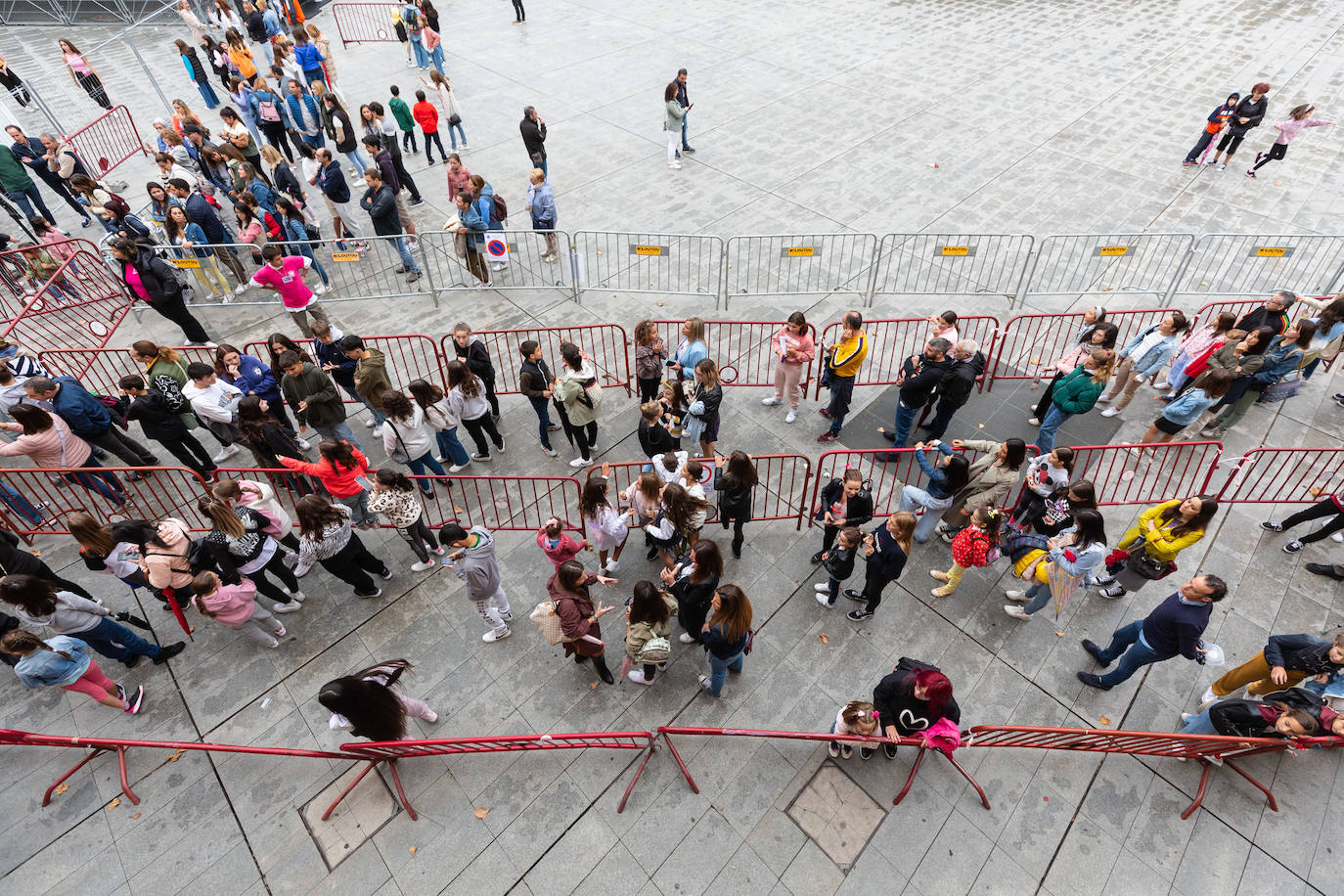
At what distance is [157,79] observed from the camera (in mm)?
19984

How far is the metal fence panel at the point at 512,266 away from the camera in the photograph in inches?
472

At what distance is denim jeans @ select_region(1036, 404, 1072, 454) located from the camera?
838cm

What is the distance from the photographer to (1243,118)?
13891 millimetres

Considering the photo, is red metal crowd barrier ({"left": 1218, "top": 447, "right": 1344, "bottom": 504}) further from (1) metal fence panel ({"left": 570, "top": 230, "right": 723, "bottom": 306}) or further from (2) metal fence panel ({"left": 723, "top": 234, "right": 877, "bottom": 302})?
(1) metal fence panel ({"left": 570, "top": 230, "right": 723, "bottom": 306})

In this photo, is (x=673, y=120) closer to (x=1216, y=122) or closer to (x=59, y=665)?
(x=1216, y=122)

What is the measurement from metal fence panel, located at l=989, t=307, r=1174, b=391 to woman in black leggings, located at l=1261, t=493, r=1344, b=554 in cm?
327

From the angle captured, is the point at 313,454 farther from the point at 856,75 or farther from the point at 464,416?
the point at 856,75

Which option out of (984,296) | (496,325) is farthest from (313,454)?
(984,296)

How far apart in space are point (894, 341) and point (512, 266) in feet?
23.6

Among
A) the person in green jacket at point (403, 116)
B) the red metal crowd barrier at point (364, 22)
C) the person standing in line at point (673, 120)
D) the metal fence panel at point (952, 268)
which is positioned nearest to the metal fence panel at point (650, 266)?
the metal fence panel at point (952, 268)

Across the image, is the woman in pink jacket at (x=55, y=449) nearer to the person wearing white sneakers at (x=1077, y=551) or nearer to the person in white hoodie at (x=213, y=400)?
the person in white hoodie at (x=213, y=400)

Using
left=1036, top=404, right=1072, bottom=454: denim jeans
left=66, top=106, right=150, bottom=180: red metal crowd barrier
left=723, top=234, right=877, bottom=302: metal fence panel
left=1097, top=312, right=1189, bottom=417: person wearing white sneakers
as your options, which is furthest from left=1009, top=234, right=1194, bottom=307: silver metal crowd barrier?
left=66, top=106, right=150, bottom=180: red metal crowd barrier

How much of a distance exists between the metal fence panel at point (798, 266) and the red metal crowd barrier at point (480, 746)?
24.4 ft

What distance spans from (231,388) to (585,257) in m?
6.21
